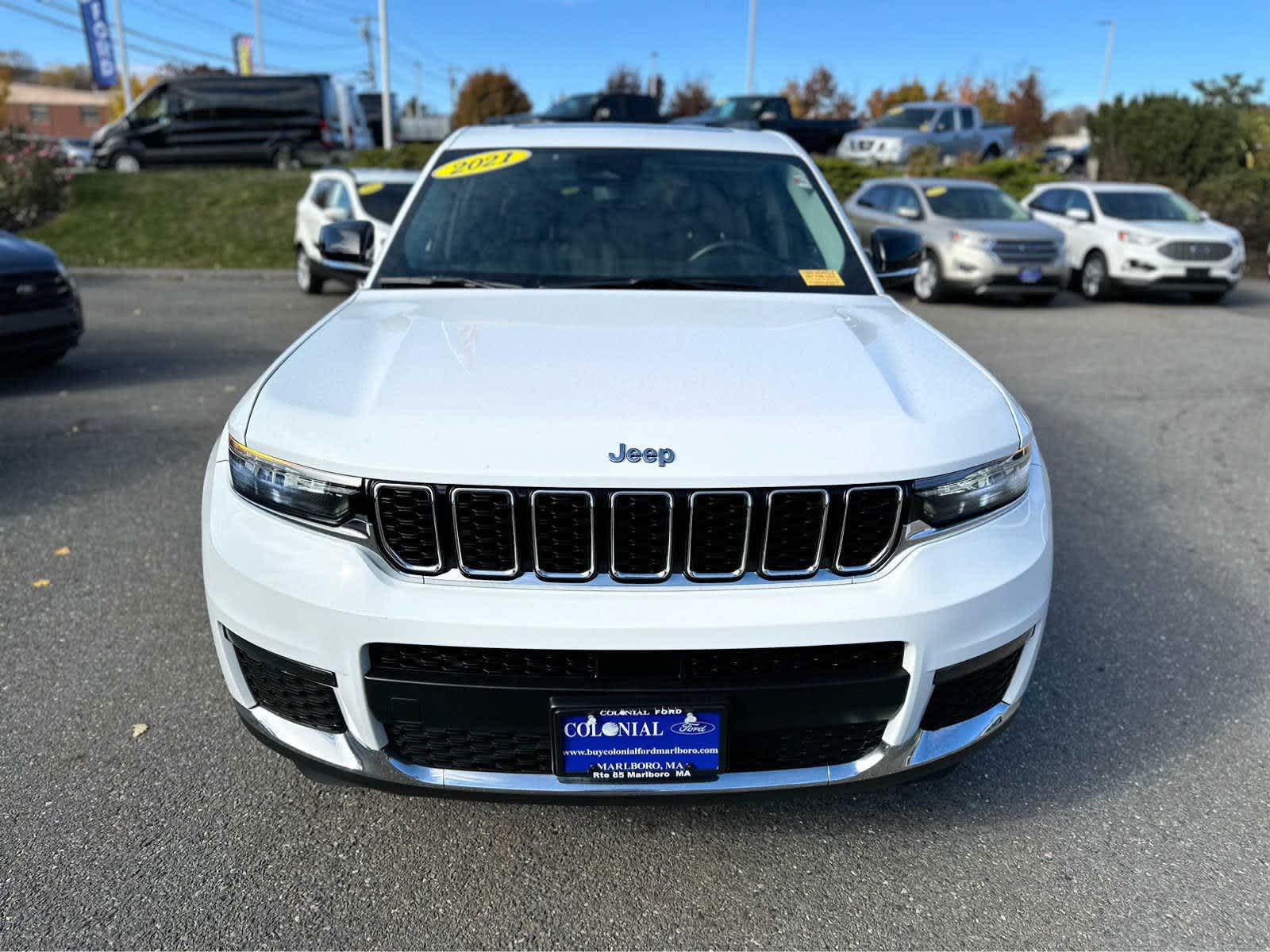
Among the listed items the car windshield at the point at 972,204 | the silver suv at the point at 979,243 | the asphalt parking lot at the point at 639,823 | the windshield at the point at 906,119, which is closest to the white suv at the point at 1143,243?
the silver suv at the point at 979,243

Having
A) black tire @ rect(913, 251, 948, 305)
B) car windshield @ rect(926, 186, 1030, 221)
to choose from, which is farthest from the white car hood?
car windshield @ rect(926, 186, 1030, 221)

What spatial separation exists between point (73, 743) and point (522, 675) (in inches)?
67.1

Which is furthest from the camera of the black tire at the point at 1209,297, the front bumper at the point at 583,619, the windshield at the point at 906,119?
the windshield at the point at 906,119

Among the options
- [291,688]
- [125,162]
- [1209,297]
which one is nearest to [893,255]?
[291,688]

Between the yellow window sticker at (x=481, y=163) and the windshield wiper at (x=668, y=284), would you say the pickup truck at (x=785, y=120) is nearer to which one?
the yellow window sticker at (x=481, y=163)

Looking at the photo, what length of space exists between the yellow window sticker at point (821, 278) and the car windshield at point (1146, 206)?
40.2ft

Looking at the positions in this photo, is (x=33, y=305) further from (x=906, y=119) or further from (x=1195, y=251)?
(x=906, y=119)

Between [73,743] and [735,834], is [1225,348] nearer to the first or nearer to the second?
[735,834]

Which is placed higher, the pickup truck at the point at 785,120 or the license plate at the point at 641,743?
the pickup truck at the point at 785,120

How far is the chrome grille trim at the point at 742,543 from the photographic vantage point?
1.99m

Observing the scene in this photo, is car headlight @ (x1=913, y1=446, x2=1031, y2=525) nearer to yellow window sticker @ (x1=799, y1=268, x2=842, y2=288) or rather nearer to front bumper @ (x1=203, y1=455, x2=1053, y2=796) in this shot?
front bumper @ (x1=203, y1=455, x2=1053, y2=796)

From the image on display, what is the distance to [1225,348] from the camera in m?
10.1

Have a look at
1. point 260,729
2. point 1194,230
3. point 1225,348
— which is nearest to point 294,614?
point 260,729

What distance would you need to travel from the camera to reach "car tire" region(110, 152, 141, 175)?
21.6 metres
